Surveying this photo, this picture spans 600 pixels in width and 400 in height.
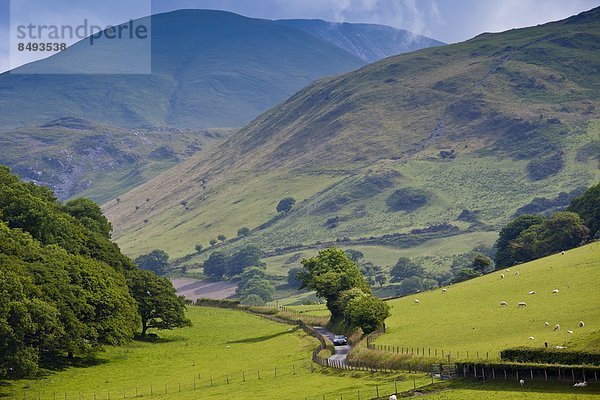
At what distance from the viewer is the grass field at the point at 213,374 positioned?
234 feet

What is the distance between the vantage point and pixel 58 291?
9444 centimetres

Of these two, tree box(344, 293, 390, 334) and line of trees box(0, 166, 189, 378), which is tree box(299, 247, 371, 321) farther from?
line of trees box(0, 166, 189, 378)

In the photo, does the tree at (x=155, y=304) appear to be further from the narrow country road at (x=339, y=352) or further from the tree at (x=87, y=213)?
the tree at (x=87, y=213)

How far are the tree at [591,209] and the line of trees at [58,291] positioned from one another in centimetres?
6971

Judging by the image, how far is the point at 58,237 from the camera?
11631cm

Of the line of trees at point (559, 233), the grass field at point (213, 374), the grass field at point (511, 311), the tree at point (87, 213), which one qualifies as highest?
the tree at point (87, 213)

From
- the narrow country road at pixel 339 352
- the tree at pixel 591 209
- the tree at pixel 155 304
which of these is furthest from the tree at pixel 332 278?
the tree at pixel 591 209

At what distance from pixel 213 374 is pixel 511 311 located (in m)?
31.4

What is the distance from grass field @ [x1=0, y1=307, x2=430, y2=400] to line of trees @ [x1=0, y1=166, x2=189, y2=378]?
265 centimetres

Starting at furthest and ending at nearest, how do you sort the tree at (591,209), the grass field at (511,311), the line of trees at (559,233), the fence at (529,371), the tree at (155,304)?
1. the tree at (591,209)
2. the line of trees at (559,233)
3. the tree at (155,304)
4. the grass field at (511,311)
5. the fence at (529,371)

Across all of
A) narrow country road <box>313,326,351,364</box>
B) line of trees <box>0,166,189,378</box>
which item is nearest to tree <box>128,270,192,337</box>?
line of trees <box>0,166,189,378</box>

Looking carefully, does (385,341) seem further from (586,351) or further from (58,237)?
(58,237)

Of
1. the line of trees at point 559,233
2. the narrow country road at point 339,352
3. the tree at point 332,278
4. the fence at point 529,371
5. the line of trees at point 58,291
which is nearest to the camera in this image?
the fence at point 529,371

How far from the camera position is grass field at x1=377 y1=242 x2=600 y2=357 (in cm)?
7344
